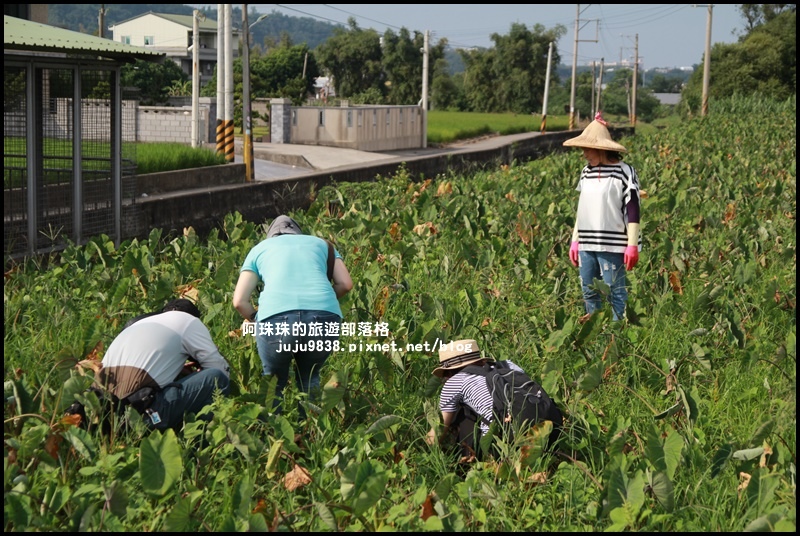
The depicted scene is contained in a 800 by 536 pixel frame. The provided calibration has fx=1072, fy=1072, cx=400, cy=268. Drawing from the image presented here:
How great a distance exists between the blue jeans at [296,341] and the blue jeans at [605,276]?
7.89 ft

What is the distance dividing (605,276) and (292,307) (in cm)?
275

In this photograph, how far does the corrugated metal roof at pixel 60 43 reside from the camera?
934 cm

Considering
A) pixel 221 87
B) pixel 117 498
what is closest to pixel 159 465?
pixel 117 498

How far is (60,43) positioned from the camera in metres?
9.77

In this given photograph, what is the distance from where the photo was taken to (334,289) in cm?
576

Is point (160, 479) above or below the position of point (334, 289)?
below

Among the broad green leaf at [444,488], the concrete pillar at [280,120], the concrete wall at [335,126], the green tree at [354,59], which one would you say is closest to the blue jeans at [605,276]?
the broad green leaf at [444,488]

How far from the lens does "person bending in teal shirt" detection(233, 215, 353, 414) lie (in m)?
5.30

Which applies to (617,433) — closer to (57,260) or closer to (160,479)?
(160,479)

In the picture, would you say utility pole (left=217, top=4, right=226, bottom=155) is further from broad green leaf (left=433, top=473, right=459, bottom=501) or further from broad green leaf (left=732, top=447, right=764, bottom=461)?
broad green leaf (left=732, top=447, right=764, bottom=461)

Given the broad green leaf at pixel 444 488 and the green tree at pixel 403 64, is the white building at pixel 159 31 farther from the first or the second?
the broad green leaf at pixel 444 488

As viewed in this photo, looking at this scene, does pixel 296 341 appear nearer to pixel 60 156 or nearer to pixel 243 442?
pixel 243 442

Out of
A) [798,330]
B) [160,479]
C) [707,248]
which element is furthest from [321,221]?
[160,479]

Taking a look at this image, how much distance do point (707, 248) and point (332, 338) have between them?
5609 mm
